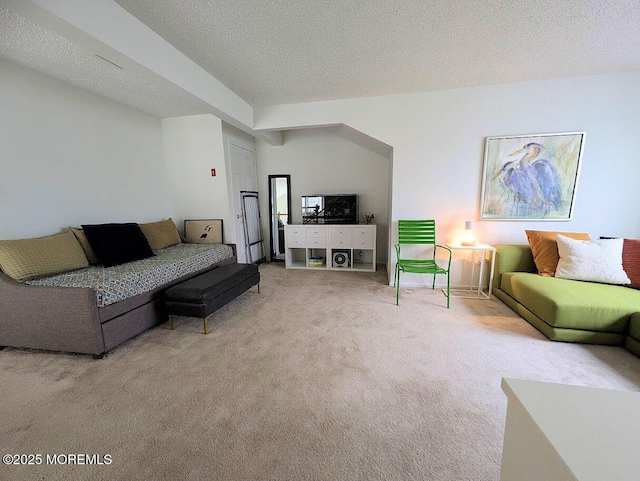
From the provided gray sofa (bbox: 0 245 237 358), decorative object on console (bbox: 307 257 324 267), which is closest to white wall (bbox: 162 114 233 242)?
decorative object on console (bbox: 307 257 324 267)

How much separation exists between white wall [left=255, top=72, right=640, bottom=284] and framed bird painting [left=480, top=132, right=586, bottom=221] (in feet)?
0.30

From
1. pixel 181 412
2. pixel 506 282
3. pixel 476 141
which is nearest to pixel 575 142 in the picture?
pixel 476 141

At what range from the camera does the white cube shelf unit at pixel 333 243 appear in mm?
4152

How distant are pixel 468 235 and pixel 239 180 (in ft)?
11.6

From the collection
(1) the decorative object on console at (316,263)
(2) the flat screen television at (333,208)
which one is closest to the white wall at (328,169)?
(2) the flat screen television at (333,208)

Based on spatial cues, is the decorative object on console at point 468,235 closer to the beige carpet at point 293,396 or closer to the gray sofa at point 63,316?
the beige carpet at point 293,396

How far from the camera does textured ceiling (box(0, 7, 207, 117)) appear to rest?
5.97 feet

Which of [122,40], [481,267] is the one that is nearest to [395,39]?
[122,40]

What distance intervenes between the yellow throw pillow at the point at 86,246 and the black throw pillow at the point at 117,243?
69 millimetres

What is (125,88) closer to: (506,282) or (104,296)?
(104,296)

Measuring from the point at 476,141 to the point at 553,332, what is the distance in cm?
217

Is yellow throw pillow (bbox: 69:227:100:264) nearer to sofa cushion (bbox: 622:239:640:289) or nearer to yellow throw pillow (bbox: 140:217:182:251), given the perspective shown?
yellow throw pillow (bbox: 140:217:182:251)

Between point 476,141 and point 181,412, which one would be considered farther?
point 476,141

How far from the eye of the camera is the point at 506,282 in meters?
2.77
